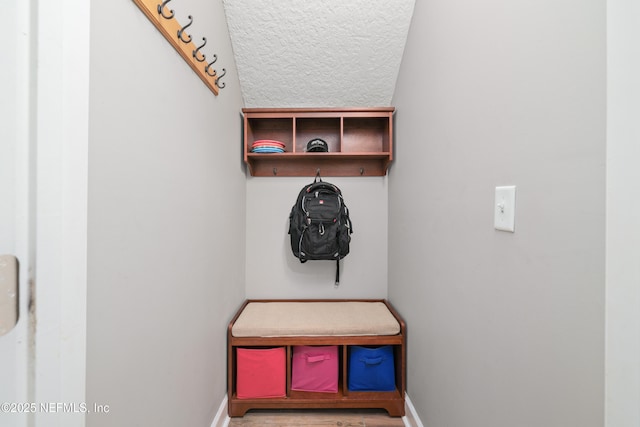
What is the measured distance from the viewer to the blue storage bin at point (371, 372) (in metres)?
1.48

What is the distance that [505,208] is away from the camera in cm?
71

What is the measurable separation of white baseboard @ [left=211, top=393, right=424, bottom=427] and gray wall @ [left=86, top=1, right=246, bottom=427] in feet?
0.23

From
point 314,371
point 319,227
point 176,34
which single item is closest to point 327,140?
point 319,227

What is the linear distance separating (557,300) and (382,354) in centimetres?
114

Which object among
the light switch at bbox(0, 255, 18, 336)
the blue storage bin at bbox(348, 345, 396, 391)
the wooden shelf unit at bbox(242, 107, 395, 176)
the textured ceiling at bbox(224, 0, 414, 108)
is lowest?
the blue storage bin at bbox(348, 345, 396, 391)

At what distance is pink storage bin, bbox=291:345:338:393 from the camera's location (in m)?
1.48

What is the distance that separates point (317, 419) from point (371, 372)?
407 millimetres

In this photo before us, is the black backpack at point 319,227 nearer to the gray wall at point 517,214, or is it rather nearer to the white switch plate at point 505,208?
the gray wall at point 517,214

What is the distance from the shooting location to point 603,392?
1.54 ft

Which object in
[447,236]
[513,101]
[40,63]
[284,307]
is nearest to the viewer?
[40,63]

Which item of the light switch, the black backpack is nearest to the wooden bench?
the black backpack

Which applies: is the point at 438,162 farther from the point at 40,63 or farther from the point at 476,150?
the point at 40,63

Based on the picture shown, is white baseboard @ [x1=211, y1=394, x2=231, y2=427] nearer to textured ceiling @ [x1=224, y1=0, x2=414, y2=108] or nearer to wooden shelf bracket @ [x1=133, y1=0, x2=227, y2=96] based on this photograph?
wooden shelf bracket @ [x1=133, y1=0, x2=227, y2=96]

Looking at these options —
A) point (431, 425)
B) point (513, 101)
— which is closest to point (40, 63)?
point (513, 101)
